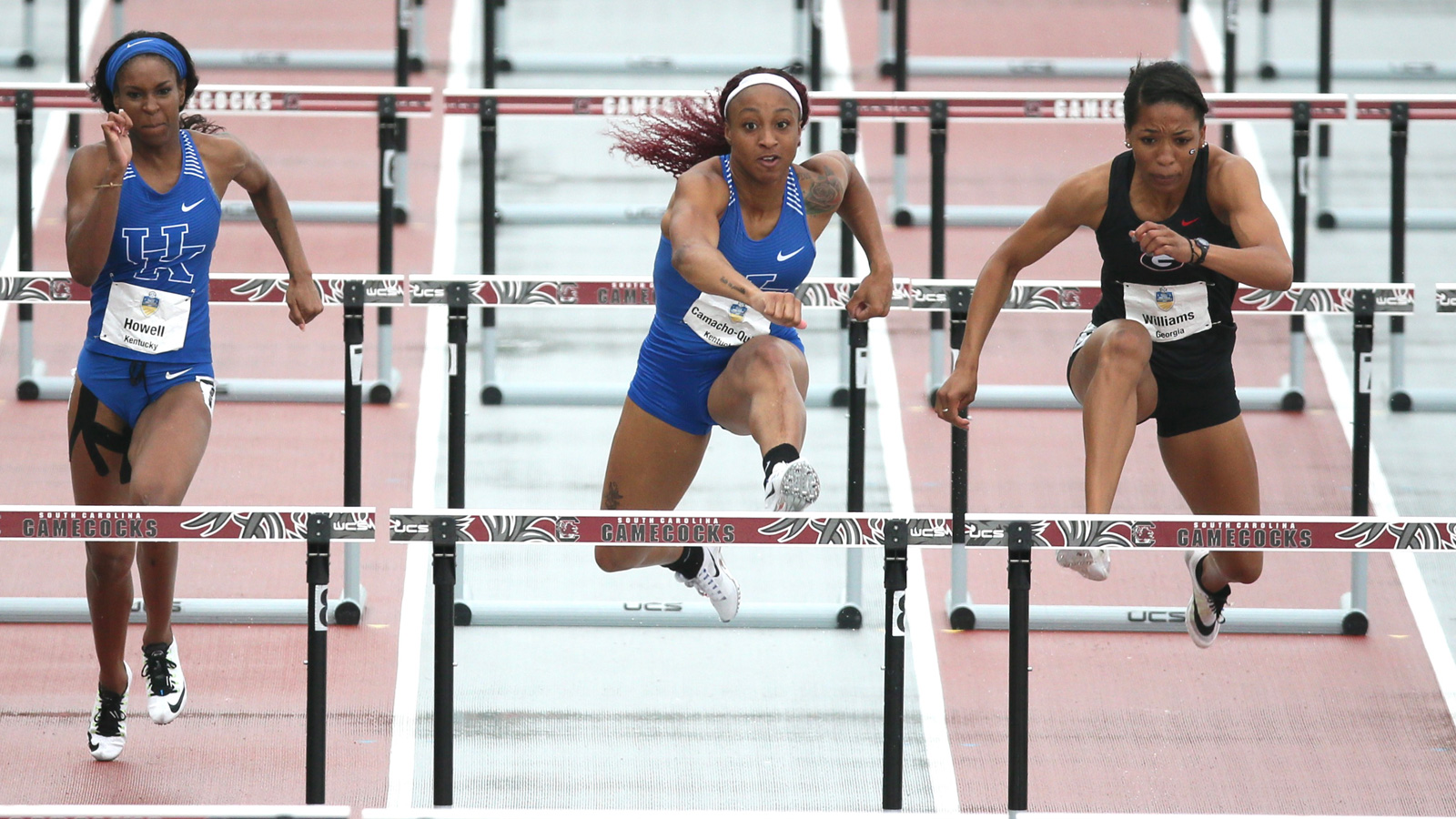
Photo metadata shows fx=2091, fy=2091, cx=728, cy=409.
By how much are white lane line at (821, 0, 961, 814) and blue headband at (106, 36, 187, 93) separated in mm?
2676

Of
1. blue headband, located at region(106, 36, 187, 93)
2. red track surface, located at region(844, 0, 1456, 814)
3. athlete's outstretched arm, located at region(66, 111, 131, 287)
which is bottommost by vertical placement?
red track surface, located at region(844, 0, 1456, 814)

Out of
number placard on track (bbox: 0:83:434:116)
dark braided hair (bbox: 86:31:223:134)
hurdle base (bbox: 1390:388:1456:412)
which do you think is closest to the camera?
dark braided hair (bbox: 86:31:223:134)

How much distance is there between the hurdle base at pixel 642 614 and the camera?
6699 mm

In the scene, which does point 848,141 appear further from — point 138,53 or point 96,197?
point 96,197

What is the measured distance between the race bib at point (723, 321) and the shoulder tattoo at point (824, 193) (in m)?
0.33

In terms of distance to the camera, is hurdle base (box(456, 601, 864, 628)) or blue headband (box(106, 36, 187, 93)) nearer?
blue headband (box(106, 36, 187, 93))

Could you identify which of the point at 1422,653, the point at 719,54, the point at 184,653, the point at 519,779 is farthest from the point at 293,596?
the point at 719,54

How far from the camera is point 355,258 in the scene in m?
8.80

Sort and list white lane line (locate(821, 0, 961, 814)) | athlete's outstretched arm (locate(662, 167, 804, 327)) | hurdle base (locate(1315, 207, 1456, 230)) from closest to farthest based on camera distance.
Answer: athlete's outstretched arm (locate(662, 167, 804, 327)) → white lane line (locate(821, 0, 961, 814)) → hurdle base (locate(1315, 207, 1456, 230))

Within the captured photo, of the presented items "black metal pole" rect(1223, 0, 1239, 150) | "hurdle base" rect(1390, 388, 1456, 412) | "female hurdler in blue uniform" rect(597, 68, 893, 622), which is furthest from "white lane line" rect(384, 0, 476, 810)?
"hurdle base" rect(1390, 388, 1456, 412)

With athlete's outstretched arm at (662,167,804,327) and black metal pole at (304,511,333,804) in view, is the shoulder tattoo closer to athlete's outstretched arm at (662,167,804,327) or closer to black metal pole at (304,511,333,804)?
athlete's outstretched arm at (662,167,804,327)

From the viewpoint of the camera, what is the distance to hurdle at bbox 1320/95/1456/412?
289 inches

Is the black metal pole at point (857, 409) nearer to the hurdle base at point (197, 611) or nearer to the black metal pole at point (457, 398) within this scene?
the black metal pole at point (457, 398)

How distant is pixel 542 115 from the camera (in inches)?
292
